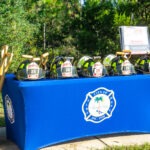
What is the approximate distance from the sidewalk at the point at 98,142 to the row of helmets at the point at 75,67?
0.79 metres

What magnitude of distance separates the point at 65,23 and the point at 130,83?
7.33 m

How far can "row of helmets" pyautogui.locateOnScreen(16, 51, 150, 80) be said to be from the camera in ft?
13.8

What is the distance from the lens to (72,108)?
430 cm

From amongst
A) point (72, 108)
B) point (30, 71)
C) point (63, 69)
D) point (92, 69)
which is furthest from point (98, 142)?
point (30, 71)

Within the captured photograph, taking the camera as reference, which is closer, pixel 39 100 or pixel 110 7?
pixel 39 100

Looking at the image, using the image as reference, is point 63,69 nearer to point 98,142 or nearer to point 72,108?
point 72,108

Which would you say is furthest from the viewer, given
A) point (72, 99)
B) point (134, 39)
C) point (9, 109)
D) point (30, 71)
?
point (134, 39)

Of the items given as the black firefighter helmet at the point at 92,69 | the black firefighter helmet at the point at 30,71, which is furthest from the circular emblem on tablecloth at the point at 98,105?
the black firefighter helmet at the point at 30,71

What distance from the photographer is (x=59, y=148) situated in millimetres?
4430

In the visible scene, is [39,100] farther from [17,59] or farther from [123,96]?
[17,59]

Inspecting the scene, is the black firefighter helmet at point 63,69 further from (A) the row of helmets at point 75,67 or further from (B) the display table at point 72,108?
(B) the display table at point 72,108

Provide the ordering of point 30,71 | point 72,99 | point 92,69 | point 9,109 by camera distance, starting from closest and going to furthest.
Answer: point 30,71 → point 72,99 → point 92,69 → point 9,109

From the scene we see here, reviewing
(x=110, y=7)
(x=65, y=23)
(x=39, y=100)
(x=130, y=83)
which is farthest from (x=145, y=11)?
(x=39, y=100)

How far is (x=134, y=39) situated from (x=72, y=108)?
278 cm
